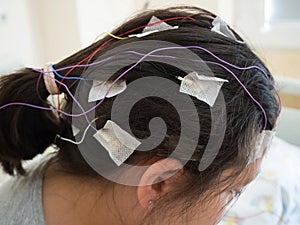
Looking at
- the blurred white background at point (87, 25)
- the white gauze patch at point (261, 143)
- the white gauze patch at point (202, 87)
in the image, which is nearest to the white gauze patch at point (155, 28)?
the white gauze patch at point (202, 87)

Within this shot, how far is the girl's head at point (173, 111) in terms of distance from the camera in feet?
1.92

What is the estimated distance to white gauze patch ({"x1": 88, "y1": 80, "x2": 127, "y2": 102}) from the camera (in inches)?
23.8

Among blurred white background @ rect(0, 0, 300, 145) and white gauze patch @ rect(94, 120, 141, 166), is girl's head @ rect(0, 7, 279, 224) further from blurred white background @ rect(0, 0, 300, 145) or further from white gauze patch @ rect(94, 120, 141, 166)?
blurred white background @ rect(0, 0, 300, 145)

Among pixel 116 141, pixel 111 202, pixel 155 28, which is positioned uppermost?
pixel 155 28

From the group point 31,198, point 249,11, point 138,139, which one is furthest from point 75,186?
point 249,11

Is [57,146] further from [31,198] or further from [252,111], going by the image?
[252,111]

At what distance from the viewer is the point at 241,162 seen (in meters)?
0.64

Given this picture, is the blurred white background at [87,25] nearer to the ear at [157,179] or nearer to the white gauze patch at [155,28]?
the white gauze patch at [155,28]

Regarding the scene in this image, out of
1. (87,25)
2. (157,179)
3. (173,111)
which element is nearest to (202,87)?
(173,111)

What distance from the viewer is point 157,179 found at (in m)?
0.63

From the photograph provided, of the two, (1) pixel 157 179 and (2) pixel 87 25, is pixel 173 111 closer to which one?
(1) pixel 157 179

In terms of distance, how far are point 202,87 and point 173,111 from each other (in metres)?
0.05

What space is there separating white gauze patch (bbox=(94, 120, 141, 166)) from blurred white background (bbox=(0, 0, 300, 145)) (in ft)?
2.91

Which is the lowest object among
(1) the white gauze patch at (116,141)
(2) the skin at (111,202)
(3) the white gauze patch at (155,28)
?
(2) the skin at (111,202)
